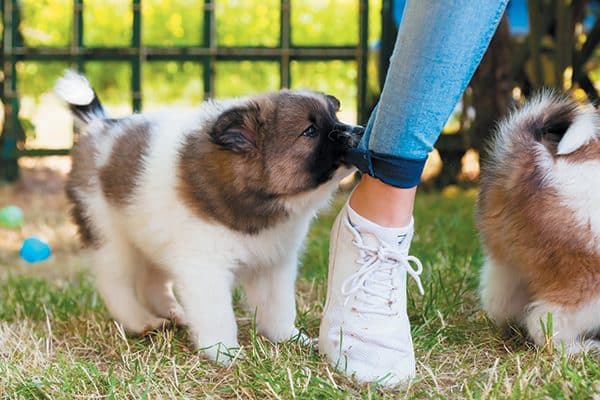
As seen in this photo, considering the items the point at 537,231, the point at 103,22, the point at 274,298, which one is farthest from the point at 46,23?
the point at 537,231

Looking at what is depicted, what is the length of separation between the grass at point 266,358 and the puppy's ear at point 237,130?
539 mm

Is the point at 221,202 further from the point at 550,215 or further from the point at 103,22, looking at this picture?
the point at 103,22

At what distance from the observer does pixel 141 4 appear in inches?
257

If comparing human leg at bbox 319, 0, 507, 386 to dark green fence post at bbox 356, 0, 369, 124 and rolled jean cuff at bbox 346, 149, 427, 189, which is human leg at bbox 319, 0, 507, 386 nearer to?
rolled jean cuff at bbox 346, 149, 427, 189

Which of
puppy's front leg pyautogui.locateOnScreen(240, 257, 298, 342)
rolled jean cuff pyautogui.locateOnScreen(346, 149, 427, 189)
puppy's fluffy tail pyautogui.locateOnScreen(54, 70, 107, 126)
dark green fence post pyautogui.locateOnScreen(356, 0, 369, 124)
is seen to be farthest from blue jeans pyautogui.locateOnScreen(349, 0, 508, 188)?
dark green fence post pyautogui.locateOnScreen(356, 0, 369, 124)

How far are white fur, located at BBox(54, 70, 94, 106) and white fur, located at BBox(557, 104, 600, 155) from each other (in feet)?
5.31

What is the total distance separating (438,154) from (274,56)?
4.72ft

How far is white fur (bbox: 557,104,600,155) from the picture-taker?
2350 mm

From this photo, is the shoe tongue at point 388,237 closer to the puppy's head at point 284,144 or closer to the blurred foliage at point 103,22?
the puppy's head at point 284,144

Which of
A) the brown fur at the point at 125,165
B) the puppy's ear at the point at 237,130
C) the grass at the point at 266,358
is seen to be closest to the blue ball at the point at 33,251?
the grass at the point at 266,358

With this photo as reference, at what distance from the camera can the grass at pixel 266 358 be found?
2.17 m

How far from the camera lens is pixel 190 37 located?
22.1 ft

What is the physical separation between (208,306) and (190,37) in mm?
4515

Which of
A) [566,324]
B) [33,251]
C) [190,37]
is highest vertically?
[190,37]
